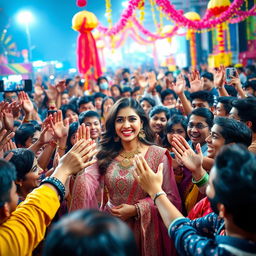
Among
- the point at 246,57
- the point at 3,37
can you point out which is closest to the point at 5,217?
the point at 246,57

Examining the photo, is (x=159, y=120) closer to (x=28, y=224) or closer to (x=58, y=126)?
(x=58, y=126)

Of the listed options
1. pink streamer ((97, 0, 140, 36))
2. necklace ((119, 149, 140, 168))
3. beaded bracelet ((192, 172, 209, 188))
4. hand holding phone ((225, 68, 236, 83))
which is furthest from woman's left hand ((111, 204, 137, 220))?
pink streamer ((97, 0, 140, 36))

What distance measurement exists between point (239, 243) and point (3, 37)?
2169cm

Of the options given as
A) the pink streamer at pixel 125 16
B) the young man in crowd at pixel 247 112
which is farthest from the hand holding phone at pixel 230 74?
the pink streamer at pixel 125 16

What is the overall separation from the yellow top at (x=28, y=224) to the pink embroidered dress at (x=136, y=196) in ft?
2.85

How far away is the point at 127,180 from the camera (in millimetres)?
2430

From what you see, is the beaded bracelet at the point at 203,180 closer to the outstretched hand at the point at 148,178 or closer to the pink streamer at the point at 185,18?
the outstretched hand at the point at 148,178

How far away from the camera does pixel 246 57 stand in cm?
1276

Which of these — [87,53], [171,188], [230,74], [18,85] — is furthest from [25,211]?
[87,53]

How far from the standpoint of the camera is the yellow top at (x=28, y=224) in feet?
4.44

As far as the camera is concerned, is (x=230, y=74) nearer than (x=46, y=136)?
No

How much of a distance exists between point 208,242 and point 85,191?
3.99 ft

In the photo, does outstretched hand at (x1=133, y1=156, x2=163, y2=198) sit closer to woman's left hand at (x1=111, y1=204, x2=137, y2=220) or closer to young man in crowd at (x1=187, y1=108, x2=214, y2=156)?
woman's left hand at (x1=111, y1=204, x2=137, y2=220)

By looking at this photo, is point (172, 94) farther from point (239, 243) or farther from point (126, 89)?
point (239, 243)
